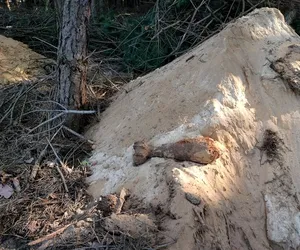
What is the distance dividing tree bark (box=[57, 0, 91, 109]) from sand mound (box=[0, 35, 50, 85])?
57.2 inches

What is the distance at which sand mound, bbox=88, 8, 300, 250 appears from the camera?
3.06 metres

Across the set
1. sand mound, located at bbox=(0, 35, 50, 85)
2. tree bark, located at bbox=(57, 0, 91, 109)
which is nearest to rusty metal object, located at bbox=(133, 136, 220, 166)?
tree bark, located at bbox=(57, 0, 91, 109)

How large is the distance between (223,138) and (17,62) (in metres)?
3.49

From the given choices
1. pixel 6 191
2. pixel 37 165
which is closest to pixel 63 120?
pixel 37 165

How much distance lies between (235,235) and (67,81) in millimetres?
2083

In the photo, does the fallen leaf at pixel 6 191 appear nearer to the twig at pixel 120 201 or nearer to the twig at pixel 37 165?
the twig at pixel 37 165

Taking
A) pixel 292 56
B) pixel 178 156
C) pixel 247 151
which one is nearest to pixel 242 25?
pixel 292 56

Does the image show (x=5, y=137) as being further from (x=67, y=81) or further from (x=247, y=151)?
(x=247, y=151)

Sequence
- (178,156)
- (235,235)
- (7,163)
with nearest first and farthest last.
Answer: (235,235) → (178,156) → (7,163)

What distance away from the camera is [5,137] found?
425 centimetres

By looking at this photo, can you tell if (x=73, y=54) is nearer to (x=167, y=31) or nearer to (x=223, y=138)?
(x=223, y=138)

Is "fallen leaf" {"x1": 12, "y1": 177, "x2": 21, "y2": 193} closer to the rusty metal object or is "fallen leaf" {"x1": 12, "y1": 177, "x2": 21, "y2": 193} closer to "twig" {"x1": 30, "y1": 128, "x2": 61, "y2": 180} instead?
"twig" {"x1": 30, "y1": 128, "x2": 61, "y2": 180}

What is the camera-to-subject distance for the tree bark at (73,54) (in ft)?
13.1

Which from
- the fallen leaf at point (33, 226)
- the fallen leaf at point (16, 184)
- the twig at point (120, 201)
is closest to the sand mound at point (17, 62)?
the fallen leaf at point (16, 184)
